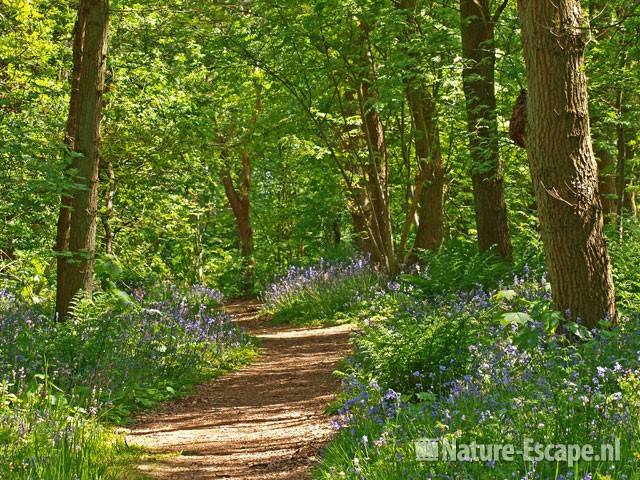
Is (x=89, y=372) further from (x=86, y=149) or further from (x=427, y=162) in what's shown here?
(x=427, y=162)

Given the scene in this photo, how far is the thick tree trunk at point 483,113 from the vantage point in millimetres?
10875

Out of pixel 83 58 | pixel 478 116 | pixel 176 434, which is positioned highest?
pixel 83 58

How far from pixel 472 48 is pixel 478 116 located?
3.33 feet

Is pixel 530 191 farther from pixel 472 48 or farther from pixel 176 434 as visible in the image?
pixel 176 434

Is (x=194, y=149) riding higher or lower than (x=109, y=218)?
higher

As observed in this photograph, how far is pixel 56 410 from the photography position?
225 inches

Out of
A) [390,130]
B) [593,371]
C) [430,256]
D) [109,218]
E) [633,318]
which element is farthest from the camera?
[390,130]

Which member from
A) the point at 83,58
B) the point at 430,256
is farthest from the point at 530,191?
the point at 83,58

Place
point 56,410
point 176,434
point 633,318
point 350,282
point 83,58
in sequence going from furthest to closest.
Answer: point 350,282 < point 83,58 < point 176,434 < point 633,318 < point 56,410

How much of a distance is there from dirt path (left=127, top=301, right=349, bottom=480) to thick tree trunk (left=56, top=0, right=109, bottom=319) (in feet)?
7.15

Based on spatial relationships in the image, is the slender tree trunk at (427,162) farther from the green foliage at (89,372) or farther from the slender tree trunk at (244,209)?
the slender tree trunk at (244,209)

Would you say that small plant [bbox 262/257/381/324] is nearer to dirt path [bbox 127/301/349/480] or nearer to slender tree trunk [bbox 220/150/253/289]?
dirt path [bbox 127/301/349/480]

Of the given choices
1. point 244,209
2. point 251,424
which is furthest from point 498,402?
point 244,209

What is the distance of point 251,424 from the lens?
742cm
